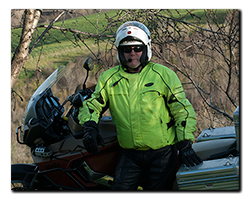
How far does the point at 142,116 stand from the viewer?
7.39 ft

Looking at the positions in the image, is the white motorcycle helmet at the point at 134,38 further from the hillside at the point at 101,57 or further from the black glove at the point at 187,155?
the hillside at the point at 101,57

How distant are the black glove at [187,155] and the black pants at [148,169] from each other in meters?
0.15

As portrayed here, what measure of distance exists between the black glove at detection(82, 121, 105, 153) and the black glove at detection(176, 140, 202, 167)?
0.68 metres

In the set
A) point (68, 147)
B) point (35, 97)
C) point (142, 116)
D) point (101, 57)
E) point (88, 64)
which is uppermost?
point (101, 57)

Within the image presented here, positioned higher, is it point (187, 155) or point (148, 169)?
point (187, 155)

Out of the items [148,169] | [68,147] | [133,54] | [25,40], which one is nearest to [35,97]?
[68,147]

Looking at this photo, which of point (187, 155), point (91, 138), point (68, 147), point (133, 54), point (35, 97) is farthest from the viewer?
point (35, 97)

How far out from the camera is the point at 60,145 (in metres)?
2.62

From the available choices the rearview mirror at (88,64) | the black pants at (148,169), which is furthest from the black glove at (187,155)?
the rearview mirror at (88,64)

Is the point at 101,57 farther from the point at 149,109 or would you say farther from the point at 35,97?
the point at 149,109

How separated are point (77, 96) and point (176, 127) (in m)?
0.94

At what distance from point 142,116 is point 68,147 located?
0.83m

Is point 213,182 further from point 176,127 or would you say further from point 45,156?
point 45,156
